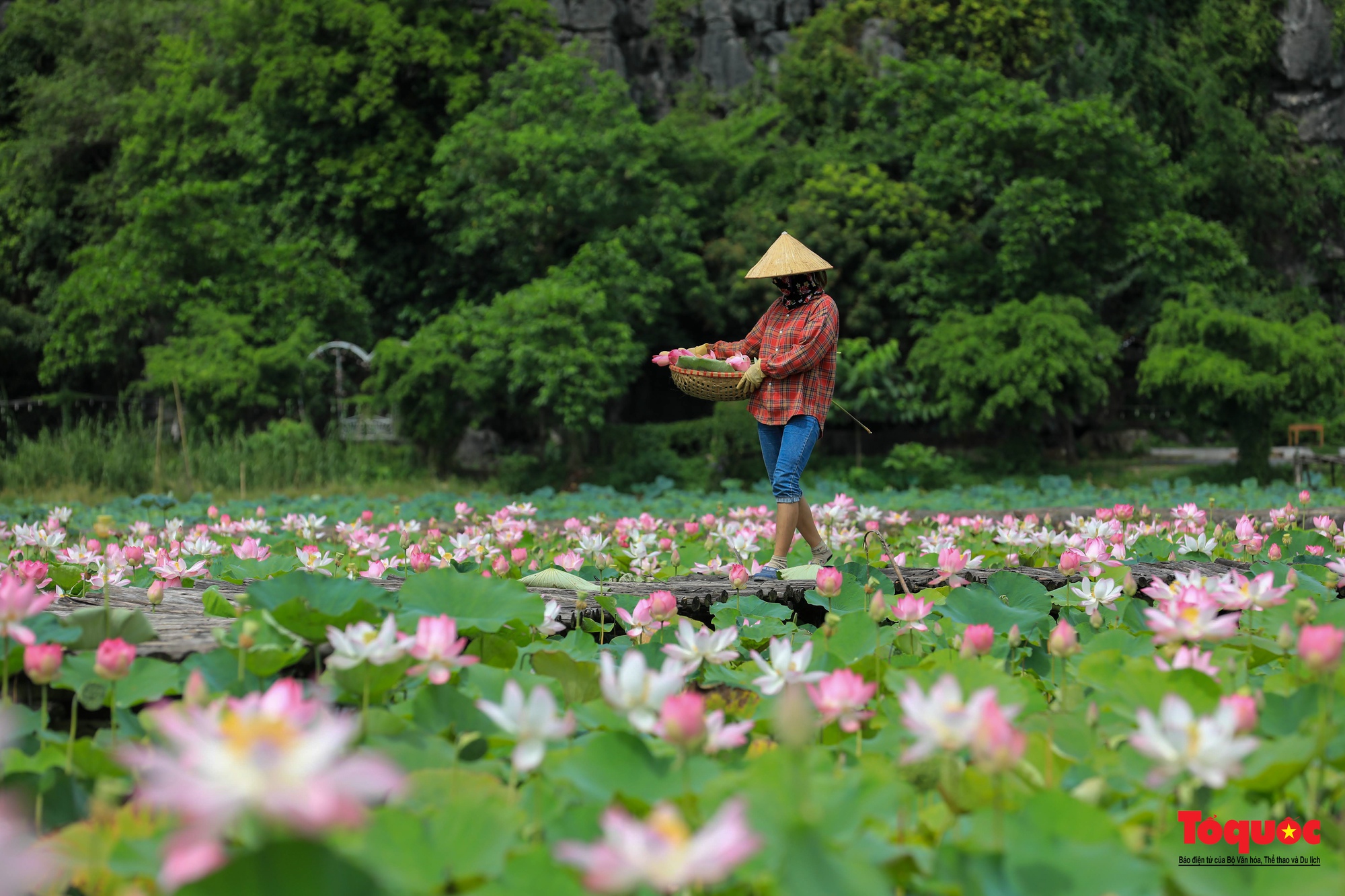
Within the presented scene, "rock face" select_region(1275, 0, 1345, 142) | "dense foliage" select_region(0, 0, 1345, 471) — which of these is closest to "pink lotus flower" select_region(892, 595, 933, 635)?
"dense foliage" select_region(0, 0, 1345, 471)

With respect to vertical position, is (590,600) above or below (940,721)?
below

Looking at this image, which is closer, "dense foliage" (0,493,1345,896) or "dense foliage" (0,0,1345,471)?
"dense foliage" (0,493,1345,896)

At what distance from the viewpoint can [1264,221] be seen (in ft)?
81.2

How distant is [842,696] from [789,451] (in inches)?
105

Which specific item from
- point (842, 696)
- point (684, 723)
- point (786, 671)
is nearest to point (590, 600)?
point (786, 671)

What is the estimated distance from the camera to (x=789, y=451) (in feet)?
12.9

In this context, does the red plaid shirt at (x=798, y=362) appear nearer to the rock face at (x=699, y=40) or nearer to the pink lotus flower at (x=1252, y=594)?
the pink lotus flower at (x=1252, y=594)

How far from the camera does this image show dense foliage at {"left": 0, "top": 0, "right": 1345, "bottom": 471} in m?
15.1

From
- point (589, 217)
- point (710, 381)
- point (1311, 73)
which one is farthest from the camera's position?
point (1311, 73)

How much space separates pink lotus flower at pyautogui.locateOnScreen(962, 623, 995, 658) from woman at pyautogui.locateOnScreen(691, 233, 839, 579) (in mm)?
2120

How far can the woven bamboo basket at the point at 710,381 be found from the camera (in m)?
3.97

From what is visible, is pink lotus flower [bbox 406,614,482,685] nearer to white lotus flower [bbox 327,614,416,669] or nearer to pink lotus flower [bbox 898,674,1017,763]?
white lotus flower [bbox 327,614,416,669]

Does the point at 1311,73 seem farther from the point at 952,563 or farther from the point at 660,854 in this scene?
the point at 660,854

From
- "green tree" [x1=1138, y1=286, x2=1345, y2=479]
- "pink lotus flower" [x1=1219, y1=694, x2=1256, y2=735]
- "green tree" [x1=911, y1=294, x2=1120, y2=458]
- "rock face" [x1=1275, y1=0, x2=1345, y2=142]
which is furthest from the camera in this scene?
"rock face" [x1=1275, y1=0, x2=1345, y2=142]
